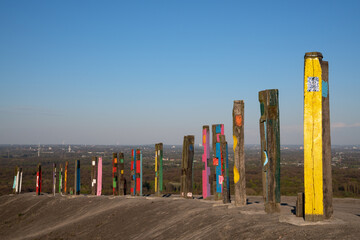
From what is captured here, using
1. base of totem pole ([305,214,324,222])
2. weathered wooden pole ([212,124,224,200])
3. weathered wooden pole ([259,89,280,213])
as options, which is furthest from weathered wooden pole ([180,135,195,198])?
base of totem pole ([305,214,324,222])

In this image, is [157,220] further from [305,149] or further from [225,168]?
[305,149]

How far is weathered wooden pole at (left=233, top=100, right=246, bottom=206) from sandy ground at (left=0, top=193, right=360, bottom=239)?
0.45m

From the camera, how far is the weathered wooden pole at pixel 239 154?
11.4 m

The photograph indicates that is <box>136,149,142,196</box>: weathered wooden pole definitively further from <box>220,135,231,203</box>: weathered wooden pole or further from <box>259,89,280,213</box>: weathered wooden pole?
<box>259,89,280,213</box>: weathered wooden pole

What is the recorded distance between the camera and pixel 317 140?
7949mm

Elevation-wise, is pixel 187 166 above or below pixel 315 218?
above

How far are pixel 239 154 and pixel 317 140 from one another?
12.3 feet

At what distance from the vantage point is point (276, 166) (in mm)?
9617

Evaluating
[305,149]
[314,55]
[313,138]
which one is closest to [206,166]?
[305,149]

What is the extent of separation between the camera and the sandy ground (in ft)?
24.9

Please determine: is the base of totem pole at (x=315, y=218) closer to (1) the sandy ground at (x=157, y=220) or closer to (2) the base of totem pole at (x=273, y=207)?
(1) the sandy ground at (x=157, y=220)

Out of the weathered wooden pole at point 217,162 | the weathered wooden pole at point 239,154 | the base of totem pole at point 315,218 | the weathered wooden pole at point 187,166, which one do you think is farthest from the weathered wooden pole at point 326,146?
the weathered wooden pole at point 187,166

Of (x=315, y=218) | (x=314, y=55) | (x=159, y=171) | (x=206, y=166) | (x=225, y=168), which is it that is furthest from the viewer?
(x=159, y=171)

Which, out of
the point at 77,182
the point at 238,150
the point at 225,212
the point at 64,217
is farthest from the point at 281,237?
the point at 77,182
